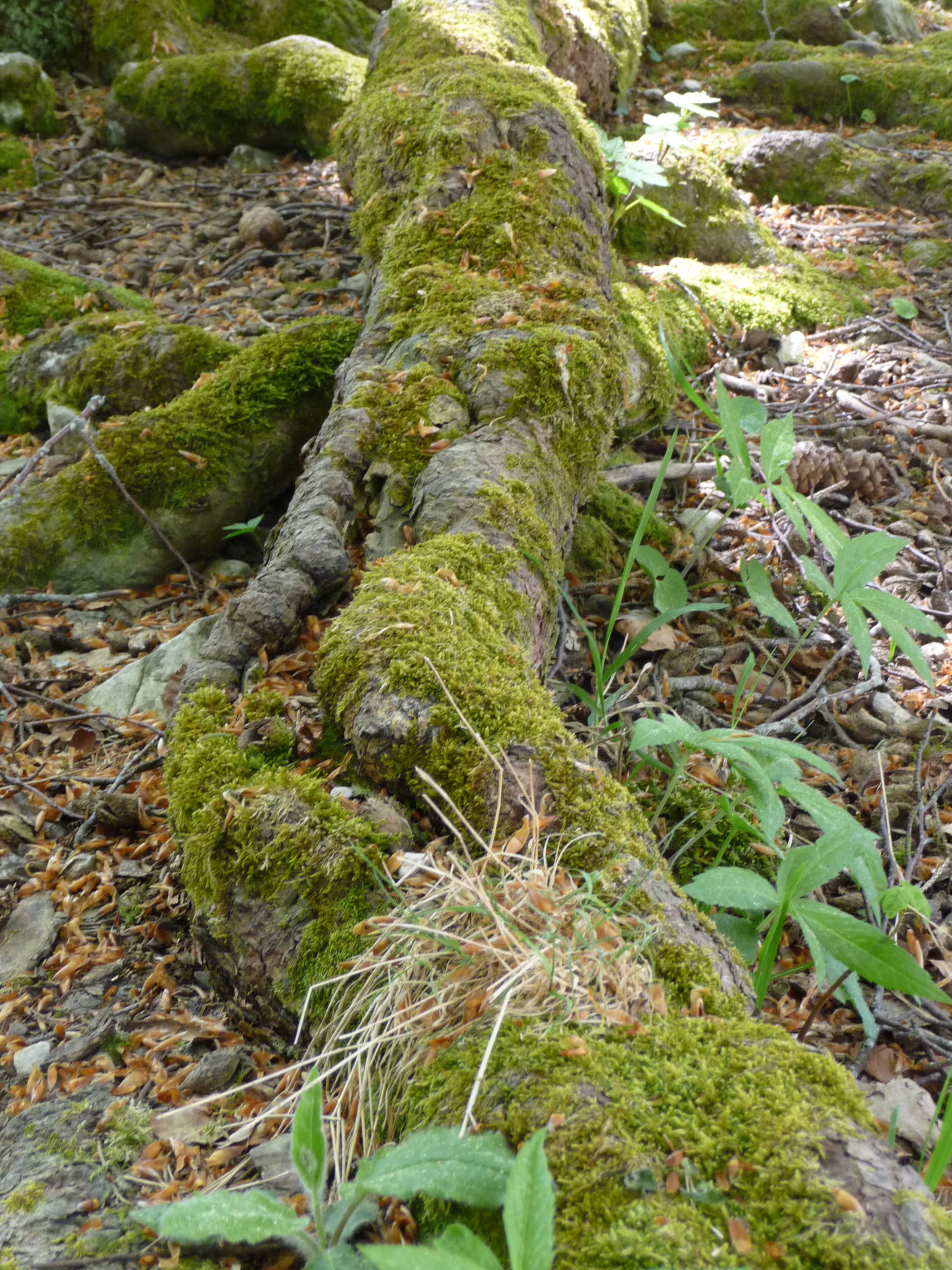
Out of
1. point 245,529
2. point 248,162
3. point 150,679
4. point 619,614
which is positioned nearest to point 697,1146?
point 619,614

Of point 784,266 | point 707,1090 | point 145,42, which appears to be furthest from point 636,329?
point 145,42

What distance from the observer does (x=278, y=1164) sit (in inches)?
55.2

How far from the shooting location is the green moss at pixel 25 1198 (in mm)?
1432

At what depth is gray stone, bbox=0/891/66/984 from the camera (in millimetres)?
2023

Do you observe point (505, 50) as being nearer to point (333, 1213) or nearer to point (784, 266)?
point (784, 266)

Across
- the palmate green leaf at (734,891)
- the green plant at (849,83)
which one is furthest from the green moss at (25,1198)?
the green plant at (849,83)

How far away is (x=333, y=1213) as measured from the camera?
1195 millimetres

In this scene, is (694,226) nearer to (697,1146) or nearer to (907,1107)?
(907,1107)

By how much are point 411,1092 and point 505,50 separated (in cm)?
507

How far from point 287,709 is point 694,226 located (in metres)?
4.53

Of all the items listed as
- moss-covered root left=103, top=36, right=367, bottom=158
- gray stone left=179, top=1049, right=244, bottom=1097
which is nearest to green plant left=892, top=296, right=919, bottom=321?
moss-covered root left=103, top=36, right=367, bottom=158

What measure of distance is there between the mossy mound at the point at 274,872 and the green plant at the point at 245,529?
1.39 meters

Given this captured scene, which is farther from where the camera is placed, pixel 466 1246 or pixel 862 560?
pixel 862 560

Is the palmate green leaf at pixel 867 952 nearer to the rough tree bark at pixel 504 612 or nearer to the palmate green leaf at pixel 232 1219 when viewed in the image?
the rough tree bark at pixel 504 612
